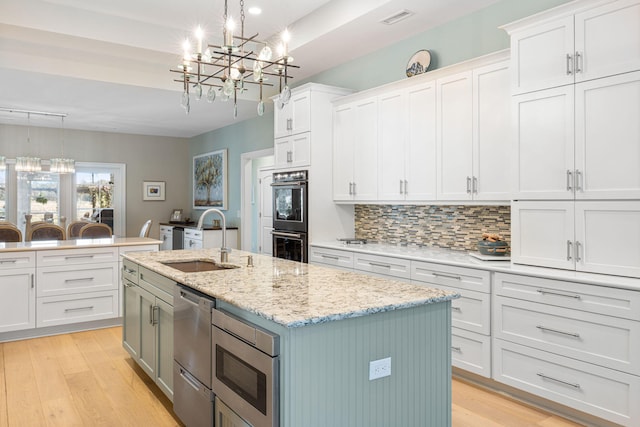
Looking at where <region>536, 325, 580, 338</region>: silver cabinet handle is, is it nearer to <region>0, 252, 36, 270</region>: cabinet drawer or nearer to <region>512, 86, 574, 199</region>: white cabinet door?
<region>512, 86, 574, 199</region>: white cabinet door

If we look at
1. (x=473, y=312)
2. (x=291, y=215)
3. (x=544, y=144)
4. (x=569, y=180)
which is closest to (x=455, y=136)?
(x=544, y=144)

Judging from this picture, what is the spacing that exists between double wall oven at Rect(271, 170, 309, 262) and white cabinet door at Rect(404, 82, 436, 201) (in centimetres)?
121

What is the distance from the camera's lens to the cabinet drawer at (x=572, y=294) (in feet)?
7.66

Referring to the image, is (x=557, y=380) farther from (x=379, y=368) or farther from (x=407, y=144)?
(x=407, y=144)

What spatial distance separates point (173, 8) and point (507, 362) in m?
4.14

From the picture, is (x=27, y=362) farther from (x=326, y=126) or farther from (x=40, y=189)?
(x=40, y=189)

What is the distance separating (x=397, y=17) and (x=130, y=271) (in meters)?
3.02

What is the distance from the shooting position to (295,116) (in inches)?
193

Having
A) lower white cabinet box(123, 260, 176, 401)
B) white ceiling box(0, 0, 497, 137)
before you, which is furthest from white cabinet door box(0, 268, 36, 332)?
white ceiling box(0, 0, 497, 137)

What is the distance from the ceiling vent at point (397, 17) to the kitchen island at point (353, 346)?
8.28 ft

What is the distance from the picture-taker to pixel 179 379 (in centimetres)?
249

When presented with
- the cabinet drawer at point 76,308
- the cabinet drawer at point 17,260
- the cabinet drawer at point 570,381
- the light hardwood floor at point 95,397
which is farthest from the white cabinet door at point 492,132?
the cabinet drawer at point 17,260

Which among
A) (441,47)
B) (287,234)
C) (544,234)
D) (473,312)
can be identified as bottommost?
(473,312)

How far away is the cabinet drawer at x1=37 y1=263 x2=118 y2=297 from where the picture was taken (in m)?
4.23
